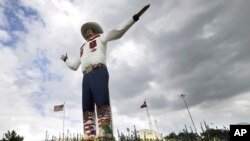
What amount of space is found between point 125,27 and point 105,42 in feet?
2.46

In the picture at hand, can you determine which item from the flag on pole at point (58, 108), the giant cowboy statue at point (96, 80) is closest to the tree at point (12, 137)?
the flag on pole at point (58, 108)

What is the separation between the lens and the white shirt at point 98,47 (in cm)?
670

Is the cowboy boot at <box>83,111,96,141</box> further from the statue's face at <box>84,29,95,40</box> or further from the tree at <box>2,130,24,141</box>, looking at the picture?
the tree at <box>2,130,24,141</box>

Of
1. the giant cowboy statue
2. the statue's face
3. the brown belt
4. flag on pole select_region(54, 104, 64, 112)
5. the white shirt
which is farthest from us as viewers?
flag on pole select_region(54, 104, 64, 112)

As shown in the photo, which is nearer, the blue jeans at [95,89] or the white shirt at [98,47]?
the blue jeans at [95,89]

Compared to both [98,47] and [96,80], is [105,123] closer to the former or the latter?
[96,80]

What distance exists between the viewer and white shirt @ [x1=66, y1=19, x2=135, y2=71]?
22.0 ft

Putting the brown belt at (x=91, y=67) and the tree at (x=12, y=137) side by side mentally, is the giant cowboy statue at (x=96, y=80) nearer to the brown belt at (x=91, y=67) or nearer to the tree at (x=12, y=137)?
the brown belt at (x=91, y=67)

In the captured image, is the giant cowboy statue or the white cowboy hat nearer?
the giant cowboy statue

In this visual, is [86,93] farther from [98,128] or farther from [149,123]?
[149,123]

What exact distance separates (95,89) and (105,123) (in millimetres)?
884

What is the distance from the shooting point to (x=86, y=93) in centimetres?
657

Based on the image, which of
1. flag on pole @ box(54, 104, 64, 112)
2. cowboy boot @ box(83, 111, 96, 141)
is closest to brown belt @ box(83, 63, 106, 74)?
cowboy boot @ box(83, 111, 96, 141)

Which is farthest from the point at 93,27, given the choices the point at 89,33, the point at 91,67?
the point at 91,67
